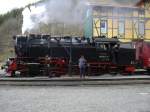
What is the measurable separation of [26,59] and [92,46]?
200 inches

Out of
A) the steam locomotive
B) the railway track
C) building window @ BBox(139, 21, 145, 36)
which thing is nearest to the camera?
the railway track

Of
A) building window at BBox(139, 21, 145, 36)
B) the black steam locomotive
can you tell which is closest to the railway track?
the black steam locomotive

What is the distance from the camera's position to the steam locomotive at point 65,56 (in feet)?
93.9

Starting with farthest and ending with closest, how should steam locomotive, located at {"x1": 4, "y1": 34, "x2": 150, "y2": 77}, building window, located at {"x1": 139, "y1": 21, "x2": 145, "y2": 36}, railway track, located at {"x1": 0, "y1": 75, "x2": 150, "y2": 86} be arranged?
building window, located at {"x1": 139, "y1": 21, "x2": 145, "y2": 36} → steam locomotive, located at {"x1": 4, "y1": 34, "x2": 150, "y2": 77} → railway track, located at {"x1": 0, "y1": 75, "x2": 150, "y2": 86}

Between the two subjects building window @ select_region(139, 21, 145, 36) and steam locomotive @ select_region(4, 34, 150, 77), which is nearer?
steam locomotive @ select_region(4, 34, 150, 77)

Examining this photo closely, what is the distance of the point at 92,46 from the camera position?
100ft

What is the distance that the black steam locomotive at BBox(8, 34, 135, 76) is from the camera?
2866 cm

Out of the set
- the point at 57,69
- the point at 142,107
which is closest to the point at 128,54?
the point at 57,69

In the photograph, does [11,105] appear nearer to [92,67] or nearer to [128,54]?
[92,67]

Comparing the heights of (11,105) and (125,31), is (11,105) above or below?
below

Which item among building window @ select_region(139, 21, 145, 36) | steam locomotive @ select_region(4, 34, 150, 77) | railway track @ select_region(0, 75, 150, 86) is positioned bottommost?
railway track @ select_region(0, 75, 150, 86)

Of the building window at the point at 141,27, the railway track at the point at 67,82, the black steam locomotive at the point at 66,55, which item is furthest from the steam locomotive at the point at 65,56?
the railway track at the point at 67,82

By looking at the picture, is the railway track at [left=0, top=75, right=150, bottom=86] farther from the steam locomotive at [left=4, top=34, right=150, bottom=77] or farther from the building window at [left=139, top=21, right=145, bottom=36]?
the building window at [left=139, top=21, right=145, bottom=36]

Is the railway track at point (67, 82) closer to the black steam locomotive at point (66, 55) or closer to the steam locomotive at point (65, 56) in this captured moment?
the steam locomotive at point (65, 56)
